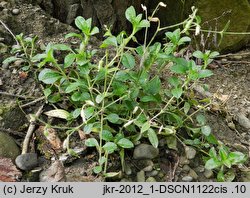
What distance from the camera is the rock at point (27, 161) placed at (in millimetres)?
1321

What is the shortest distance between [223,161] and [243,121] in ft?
1.42

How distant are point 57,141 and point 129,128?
0.75ft

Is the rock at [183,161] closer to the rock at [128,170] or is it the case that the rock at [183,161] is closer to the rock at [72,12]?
the rock at [128,170]

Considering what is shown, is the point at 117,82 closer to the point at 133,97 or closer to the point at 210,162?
the point at 133,97

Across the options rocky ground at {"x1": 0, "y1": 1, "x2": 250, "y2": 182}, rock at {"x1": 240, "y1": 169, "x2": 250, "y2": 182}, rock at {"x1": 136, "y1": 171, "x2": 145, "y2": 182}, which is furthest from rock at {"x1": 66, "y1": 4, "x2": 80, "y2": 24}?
rock at {"x1": 240, "y1": 169, "x2": 250, "y2": 182}

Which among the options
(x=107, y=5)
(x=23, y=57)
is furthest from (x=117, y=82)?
(x=107, y=5)

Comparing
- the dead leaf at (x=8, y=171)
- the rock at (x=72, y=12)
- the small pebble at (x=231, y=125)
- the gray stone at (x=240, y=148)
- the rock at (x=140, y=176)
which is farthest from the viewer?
the rock at (x=72, y=12)

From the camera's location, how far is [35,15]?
1.77 metres

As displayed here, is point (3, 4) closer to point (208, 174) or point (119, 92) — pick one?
point (119, 92)

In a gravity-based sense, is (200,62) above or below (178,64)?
below

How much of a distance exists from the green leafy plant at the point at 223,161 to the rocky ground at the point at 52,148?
0.12 ft

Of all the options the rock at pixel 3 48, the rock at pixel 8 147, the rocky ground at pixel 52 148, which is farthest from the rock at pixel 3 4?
the rock at pixel 8 147

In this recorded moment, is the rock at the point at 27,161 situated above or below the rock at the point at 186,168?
above

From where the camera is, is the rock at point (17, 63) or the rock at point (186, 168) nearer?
the rock at point (186, 168)
